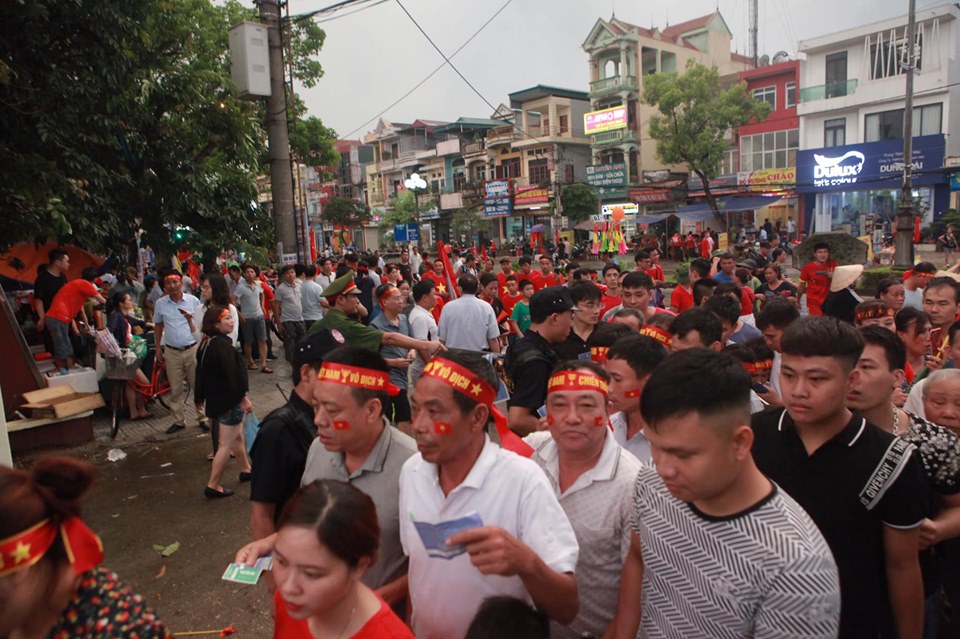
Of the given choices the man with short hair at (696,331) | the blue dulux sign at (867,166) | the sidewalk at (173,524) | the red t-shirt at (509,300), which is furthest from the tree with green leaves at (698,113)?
the man with short hair at (696,331)

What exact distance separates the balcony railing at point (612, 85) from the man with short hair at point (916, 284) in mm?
36525

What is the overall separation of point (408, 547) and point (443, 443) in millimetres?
389

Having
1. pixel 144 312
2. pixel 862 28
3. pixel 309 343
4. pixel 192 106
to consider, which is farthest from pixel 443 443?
pixel 862 28

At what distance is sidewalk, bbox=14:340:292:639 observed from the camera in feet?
13.3

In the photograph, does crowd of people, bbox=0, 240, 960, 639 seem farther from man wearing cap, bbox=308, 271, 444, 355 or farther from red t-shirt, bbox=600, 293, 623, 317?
red t-shirt, bbox=600, 293, 623, 317

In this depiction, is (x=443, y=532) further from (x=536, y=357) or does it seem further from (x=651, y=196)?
(x=651, y=196)

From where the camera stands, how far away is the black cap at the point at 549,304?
4043 millimetres

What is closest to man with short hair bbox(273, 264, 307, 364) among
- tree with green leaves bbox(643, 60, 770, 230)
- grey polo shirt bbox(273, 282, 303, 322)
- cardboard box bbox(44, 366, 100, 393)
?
grey polo shirt bbox(273, 282, 303, 322)

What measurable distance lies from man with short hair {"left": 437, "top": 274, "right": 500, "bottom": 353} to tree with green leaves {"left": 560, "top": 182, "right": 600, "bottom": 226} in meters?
32.7

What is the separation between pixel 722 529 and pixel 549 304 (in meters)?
2.54

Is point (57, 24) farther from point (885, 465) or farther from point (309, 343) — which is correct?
point (885, 465)

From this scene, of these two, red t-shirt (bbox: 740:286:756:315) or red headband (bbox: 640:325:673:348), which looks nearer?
red headband (bbox: 640:325:673:348)

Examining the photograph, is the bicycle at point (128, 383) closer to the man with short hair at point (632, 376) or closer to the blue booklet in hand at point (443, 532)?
the man with short hair at point (632, 376)

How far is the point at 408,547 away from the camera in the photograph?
2.10 meters
